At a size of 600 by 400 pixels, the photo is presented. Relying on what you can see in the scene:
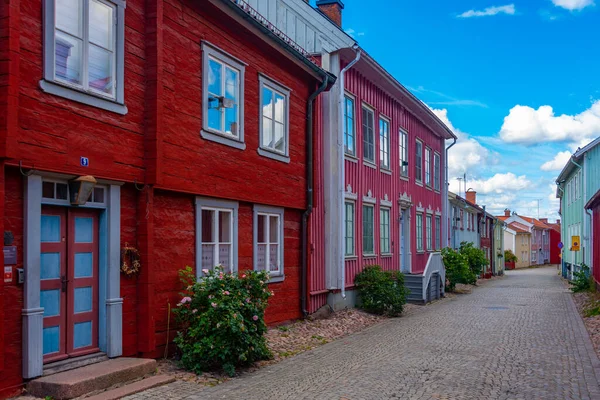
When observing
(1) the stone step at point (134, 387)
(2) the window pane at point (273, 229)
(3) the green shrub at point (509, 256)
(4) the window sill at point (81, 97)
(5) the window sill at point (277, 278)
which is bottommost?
(3) the green shrub at point (509, 256)

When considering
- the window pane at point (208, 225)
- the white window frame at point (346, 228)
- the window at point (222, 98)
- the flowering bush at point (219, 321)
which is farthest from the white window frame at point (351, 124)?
the flowering bush at point (219, 321)

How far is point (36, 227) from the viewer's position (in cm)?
688

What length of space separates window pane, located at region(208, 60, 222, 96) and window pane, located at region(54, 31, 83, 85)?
9.85 feet

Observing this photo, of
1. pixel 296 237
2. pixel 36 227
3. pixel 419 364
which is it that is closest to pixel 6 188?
pixel 36 227

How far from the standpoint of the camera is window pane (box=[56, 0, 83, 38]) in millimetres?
7363

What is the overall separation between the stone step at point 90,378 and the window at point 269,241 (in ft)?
14.0

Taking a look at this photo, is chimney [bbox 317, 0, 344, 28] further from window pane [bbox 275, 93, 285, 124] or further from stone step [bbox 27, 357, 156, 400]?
stone step [bbox 27, 357, 156, 400]

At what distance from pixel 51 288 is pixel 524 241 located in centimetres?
7773

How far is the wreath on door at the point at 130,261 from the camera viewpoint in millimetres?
8227

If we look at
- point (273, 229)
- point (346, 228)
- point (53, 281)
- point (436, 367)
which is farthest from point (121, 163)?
point (346, 228)

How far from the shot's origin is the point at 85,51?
7.70m

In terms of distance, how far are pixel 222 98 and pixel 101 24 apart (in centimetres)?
283

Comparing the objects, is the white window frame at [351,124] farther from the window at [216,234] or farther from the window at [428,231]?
the window at [428,231]

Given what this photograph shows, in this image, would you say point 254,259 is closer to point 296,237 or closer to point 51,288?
point 296,237
